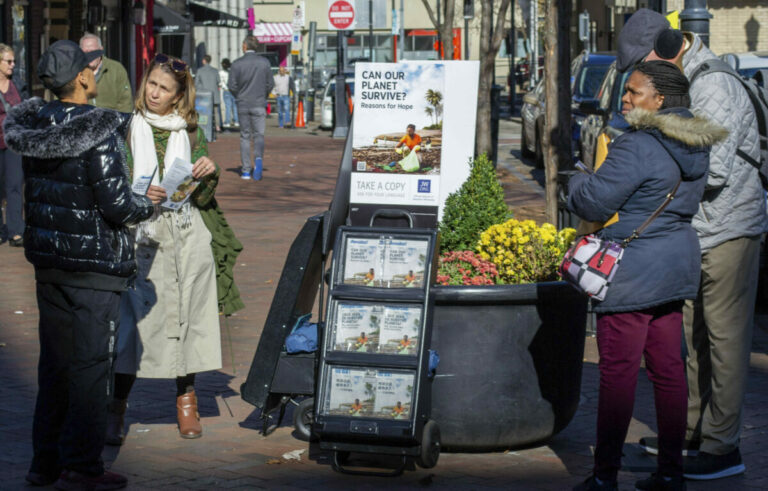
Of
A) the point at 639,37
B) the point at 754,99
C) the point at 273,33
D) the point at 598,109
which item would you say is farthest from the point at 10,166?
the point at 273,33

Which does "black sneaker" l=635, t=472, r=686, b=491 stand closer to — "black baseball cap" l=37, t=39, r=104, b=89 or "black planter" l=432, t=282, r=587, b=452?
"black planter" l=432, t=282, r=587, b=452

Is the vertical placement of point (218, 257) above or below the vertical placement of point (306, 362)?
above

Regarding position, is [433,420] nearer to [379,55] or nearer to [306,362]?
[306,362]

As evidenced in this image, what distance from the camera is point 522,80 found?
59.8m

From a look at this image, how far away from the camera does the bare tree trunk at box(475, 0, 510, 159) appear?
60.0 ft

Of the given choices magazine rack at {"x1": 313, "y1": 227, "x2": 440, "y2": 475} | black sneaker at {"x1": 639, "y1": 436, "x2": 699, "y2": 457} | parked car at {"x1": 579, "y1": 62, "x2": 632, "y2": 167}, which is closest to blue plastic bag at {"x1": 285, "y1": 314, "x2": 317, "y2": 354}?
magazine rack at {"x1": 313, "y1": 227, "x2": 440, "y2": 475}

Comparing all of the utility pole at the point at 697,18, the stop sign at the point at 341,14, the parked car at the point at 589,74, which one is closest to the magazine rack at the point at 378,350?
the utility pole at the point at 697,18

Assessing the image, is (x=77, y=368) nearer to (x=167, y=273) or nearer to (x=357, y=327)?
(x=167, y=273)

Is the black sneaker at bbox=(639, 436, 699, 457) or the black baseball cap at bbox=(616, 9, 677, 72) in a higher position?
the black baseball cap at bbox=(616, 9, 677, 72)

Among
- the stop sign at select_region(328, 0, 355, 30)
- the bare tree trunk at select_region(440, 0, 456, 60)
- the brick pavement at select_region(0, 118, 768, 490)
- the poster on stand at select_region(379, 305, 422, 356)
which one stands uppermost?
the stop sign at select_region(328, 0, 355, 30)

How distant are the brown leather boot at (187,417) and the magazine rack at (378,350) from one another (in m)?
0.90

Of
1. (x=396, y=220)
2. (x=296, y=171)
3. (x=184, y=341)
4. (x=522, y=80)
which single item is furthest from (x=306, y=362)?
(x=522, y=80)

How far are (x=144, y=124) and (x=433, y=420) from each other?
200 centimetres

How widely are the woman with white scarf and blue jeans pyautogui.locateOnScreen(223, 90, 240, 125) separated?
87.9 ft
